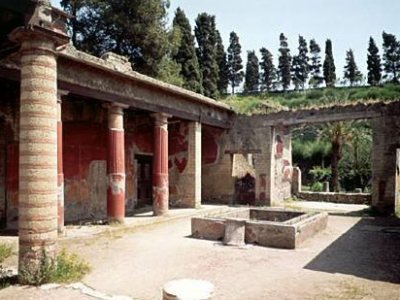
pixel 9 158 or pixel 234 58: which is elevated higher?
pixel 234 58

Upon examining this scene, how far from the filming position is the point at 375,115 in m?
14.0

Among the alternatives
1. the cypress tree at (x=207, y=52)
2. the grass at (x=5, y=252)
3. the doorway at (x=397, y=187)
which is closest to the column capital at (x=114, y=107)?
the grass at (x=5, y=252)

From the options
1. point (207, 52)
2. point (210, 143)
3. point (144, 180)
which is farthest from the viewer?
point (207, 52)

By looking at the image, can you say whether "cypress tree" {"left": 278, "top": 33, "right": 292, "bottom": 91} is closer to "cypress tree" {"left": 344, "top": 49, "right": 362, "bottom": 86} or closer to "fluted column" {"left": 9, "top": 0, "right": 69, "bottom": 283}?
"cypress tree" {"left": 344, "top": 49, "right": 362, "bottom": 86}

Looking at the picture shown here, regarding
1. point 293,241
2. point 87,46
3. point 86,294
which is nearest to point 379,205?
point 293,241

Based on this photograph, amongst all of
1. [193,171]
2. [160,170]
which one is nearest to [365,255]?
[160,170]

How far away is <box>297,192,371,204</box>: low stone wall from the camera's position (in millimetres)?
18812

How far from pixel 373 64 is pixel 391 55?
3.53 m

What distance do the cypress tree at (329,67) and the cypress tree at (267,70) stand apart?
41.6ft

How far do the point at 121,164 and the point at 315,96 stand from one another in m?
47.4

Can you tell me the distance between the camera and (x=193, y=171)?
15172 mm

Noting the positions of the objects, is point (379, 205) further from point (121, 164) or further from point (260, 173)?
point (121, 164)

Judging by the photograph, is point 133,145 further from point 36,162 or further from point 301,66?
point 301,66

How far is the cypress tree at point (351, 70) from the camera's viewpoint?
62031mm
